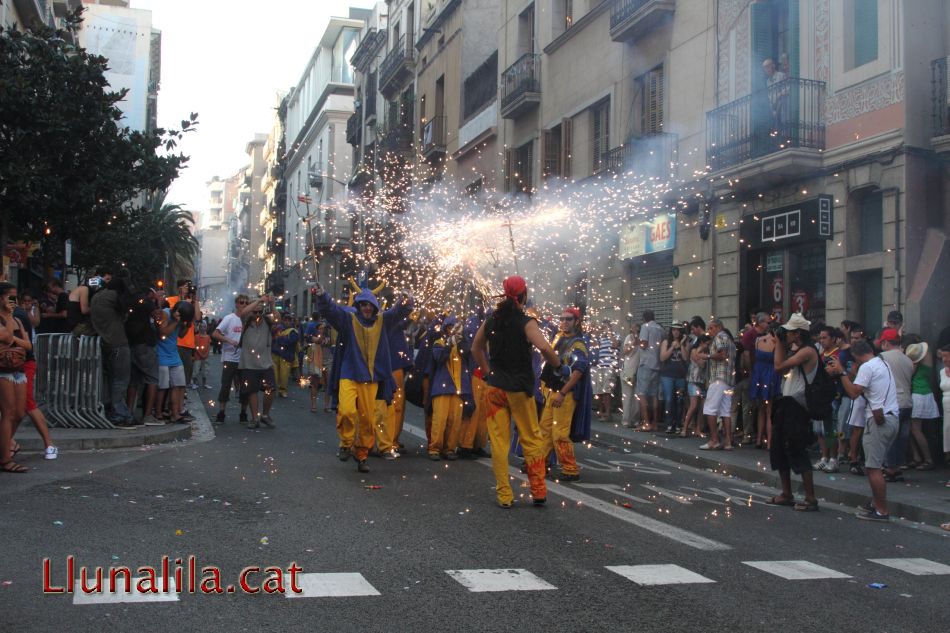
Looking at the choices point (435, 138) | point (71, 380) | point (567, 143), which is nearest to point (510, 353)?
point (71, 380)

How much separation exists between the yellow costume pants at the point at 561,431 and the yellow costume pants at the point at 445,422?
5.13 ft

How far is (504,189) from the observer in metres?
27.8

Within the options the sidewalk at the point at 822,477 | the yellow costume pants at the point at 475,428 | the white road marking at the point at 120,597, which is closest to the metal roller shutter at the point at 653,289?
the sidewalk at the point at 822,477

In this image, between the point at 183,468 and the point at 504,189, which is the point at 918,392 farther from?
the point at 504,189

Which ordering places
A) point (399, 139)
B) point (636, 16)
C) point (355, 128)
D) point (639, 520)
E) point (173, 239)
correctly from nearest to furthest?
point (639, 520)
point (636, 16)
point (399, 139)
point (355, 128)
point (173, 239)

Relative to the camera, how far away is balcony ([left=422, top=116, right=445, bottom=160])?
3403cm

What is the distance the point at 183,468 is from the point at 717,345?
24.9 ft

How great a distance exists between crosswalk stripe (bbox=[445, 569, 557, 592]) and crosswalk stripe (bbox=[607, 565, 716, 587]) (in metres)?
0.55

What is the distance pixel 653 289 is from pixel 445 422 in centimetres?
1000

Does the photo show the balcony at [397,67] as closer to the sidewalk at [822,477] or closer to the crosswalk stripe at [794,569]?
the sidewalk at [822,477]

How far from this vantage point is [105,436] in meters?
11.1

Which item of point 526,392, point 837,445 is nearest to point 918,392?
point 837,445

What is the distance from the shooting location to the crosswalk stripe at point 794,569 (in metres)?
5.99

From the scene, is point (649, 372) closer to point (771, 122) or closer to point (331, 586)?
point (771, 122)
